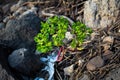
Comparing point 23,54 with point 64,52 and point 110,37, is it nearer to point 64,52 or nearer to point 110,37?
point 64,52

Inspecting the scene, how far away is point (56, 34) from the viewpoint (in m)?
4.68

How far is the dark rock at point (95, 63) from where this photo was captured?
418 centimetres

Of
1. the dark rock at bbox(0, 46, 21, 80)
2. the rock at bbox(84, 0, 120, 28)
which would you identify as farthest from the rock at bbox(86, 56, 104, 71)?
the dark rock at bbox(0, 46, 21, 80)

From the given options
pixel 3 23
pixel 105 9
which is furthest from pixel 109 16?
pixel 3 23

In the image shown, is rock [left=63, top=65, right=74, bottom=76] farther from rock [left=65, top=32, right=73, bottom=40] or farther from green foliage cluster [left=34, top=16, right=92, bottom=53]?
rock [left=65, top=32, right=73, bottom=40]

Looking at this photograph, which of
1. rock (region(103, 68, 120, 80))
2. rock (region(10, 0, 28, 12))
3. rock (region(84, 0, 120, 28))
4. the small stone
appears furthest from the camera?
rock (region(10, 0, 28, 12))

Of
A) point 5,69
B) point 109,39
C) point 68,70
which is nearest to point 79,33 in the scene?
point 109,39

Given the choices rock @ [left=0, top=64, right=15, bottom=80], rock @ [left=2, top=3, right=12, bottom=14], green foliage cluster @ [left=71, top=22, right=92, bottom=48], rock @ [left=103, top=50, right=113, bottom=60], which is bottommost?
rock @ [left=103, top=50, right=113, bottom=60]

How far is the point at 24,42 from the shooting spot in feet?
15.9

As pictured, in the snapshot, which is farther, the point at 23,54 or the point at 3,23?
the point at 3,23

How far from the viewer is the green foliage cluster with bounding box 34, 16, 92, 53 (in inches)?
181

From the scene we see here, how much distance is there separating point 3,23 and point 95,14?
1.58 m

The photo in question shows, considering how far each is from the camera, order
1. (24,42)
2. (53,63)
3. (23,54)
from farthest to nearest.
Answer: (24,42) < (53,63) < (23,54)

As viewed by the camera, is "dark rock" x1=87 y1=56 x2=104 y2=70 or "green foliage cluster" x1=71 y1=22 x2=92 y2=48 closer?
"dark rock" x1=87 y1=56 x2=104 y2=70
